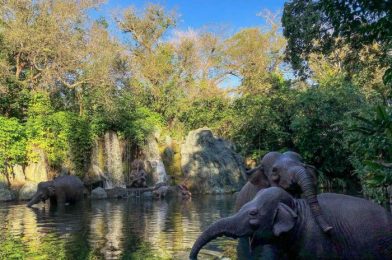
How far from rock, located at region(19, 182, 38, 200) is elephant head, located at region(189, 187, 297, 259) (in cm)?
1980

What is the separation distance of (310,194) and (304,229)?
570 mm

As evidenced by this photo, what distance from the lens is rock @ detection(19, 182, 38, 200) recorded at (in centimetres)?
2383

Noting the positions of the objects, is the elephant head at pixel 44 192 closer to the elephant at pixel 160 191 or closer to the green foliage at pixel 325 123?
the elephant at pixel 160 191

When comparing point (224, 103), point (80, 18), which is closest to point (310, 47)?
point (80, 18)

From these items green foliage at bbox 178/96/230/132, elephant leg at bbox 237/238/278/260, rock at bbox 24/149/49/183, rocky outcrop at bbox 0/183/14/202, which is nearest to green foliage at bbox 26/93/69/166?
rock at bbox 24/149/49/183

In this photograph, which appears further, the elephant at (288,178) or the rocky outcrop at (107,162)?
the rocky outcrop at (107,162)

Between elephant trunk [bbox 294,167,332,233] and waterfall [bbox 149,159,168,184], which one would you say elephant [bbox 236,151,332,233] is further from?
waterfall [bbox 149,159,168,184]

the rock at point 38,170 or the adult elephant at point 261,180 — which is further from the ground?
the rock at point 38,170

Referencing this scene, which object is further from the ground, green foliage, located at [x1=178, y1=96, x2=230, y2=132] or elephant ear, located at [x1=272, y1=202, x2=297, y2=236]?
green foliage, located at [x1=178, y1=96, x2=230, y2=132]

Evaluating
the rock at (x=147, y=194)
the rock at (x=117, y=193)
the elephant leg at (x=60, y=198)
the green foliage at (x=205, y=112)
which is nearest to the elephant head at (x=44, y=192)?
the elephant leg at (x=60, y=198)

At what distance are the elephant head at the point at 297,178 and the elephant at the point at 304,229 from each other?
0.30 ft

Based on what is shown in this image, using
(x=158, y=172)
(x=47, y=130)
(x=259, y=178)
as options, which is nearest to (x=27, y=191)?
(x=47, y=130)

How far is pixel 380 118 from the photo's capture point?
14.7 ft

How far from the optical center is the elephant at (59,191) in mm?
19797
